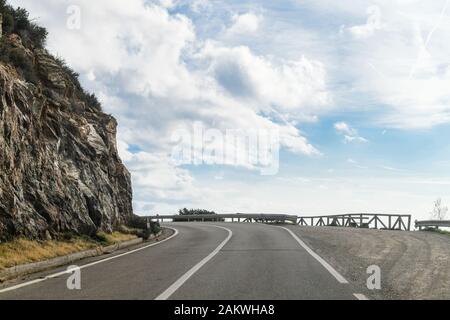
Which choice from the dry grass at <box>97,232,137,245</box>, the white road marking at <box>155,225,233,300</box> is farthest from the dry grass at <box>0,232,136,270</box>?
the white road marking at <box>155,225,233,300</box>

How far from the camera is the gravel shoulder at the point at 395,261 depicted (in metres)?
10.8

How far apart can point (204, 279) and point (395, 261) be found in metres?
6.42

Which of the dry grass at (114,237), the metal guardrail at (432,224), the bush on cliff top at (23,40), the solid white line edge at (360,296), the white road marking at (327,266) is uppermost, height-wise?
the bush on cliff top at (23,40)

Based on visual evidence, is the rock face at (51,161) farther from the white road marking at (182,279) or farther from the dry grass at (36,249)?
the white road marking at (182,279)

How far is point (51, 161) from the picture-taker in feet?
67.7

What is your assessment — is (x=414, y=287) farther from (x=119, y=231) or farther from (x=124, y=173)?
(x=124, y=173)

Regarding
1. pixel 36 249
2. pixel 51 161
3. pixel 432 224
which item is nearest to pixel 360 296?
pixel 36 249

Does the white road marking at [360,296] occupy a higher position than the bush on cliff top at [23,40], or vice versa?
the bush on cliff top at [23,40]

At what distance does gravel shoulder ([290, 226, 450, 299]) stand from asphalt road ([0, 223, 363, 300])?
0.70m

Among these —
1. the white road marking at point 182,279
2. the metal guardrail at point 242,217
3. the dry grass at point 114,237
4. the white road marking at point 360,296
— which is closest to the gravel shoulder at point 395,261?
the white road marking at point 360,296

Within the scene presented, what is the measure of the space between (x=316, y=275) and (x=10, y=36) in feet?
57.0

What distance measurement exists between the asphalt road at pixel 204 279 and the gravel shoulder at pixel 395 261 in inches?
27.4

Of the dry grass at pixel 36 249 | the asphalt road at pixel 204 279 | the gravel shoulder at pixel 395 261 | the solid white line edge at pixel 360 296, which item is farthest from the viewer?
the dry grass at pixel 36 249

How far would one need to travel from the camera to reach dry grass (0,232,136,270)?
14398 millimetres
